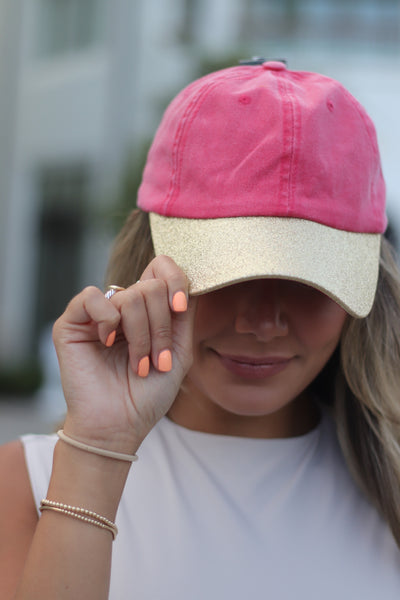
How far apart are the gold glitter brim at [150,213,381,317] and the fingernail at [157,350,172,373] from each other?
0.42 feet

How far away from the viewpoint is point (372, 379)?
71.5 inches

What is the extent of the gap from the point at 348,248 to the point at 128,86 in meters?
13.4

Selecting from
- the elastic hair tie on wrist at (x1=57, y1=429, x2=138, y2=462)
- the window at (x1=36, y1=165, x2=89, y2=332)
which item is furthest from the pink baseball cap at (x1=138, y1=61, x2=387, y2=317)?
the window at (x1=36, y1=165, x2=89, y2=332)

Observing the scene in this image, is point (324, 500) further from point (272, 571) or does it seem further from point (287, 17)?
point (287, 17)

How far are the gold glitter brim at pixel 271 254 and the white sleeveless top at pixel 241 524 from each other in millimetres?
477

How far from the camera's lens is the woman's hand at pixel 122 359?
141 centimetres

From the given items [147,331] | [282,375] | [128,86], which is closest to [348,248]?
[282,375]

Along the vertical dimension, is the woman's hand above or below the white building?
above

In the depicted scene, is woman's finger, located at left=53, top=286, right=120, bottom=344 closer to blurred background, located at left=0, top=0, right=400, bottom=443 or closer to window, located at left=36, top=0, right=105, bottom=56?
blurred background, located at left=0, top=0, right=400, bottom=443

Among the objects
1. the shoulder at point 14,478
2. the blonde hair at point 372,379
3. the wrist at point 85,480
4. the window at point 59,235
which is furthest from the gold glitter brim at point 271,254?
the window at point 59,235

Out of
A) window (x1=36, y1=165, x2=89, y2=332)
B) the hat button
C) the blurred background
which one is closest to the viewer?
the hat button

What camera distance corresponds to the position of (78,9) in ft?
50.0

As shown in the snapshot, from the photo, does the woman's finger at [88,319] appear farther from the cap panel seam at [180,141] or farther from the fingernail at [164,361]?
the cap panel seam at [180,141]

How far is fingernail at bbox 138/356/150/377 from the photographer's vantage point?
56.9 inches
